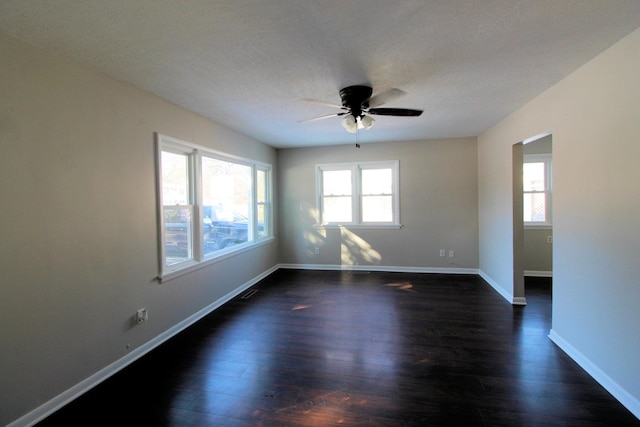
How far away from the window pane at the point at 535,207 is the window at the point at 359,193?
2176mm

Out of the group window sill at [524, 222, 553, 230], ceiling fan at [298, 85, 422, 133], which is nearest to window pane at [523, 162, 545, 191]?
window sill at [524, 222, 553, 230]

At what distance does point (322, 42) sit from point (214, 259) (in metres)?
2.89

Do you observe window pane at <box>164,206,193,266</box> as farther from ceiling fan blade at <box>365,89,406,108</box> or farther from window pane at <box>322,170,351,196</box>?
window pane at <box>322,170,351,196</box>

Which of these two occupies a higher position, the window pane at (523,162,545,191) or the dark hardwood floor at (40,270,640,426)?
the window pane at (523,162,545,191)

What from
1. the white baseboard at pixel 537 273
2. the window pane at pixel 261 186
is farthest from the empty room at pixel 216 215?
the window pane at pixel 261 186

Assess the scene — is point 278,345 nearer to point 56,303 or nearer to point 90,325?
point 90,325

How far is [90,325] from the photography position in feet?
7.11

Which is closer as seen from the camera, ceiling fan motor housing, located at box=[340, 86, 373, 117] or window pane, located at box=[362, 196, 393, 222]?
ceiling fan motor housing, located at box=[340, 86, 373, 117]

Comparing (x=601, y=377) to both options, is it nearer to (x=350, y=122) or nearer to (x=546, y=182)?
(x=350, y=122)

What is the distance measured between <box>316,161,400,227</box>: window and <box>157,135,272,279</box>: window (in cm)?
139

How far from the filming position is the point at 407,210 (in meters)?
5.37

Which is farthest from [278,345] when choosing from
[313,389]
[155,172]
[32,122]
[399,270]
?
[399,270]

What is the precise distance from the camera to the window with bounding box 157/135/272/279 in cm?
300

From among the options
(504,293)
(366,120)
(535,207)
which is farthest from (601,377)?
(535,207)
